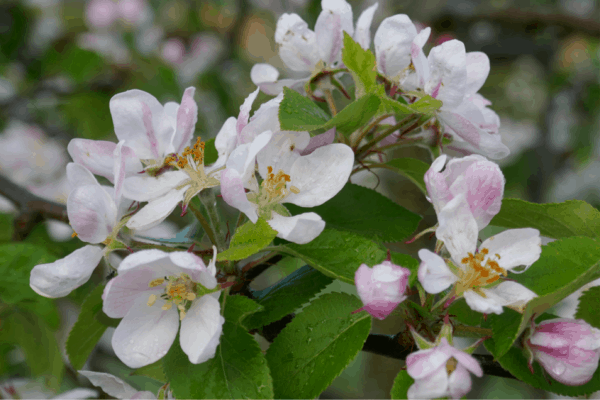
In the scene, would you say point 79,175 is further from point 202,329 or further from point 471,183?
point 471,183

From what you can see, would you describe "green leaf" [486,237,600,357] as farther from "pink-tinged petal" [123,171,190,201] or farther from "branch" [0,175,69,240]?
"branch" [0,175,69,240]

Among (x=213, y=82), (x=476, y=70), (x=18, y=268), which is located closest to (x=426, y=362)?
(x=476, y=70)

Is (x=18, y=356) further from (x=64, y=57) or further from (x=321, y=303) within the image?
(x=321, y=303)

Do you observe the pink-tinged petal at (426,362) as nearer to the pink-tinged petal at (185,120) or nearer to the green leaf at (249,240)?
the green leaf at (249,240)

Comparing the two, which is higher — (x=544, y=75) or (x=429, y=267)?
(x=429, y=267)

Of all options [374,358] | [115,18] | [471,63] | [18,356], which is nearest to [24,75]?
[115,18]

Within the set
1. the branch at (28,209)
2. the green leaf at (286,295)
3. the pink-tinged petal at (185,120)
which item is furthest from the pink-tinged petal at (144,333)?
the branch at (28,209)
